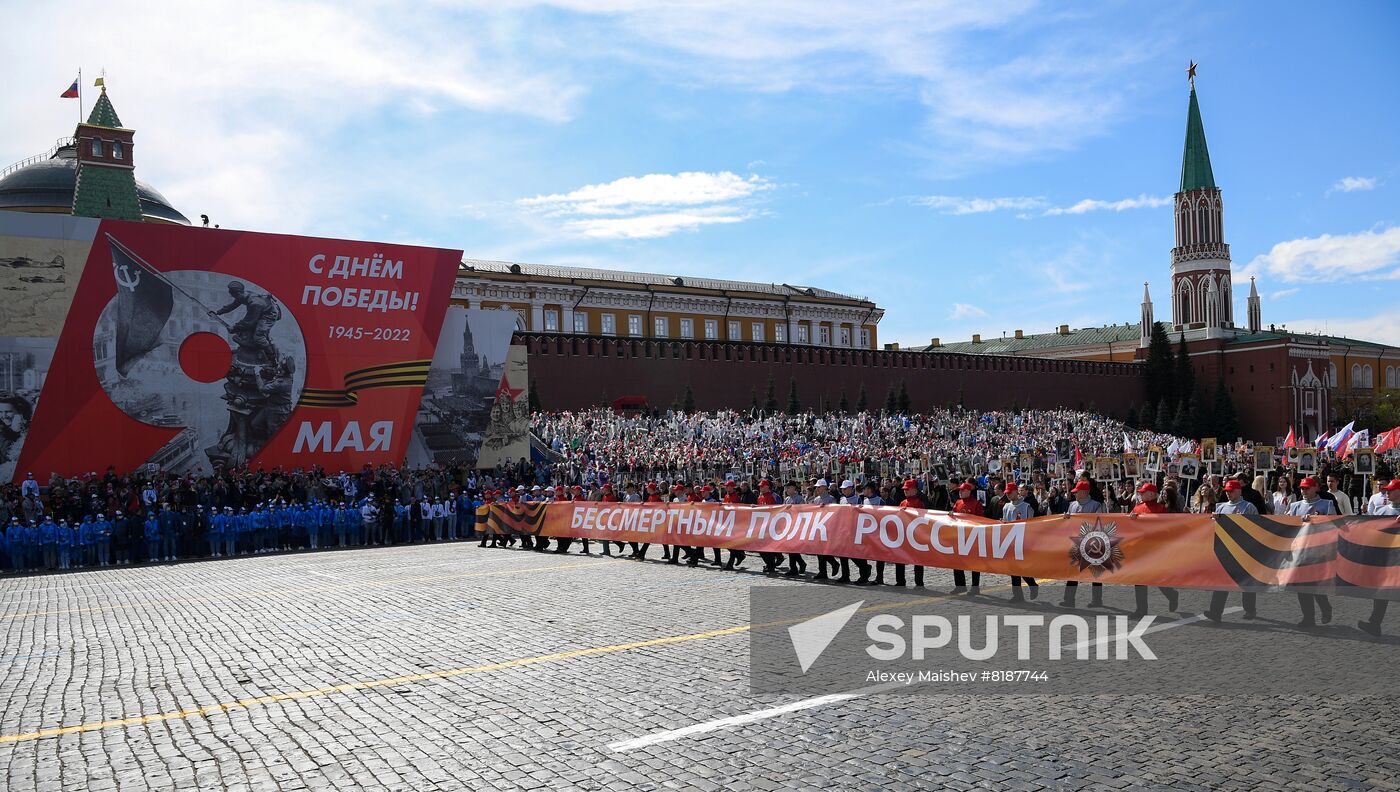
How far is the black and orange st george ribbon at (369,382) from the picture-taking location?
32.9m

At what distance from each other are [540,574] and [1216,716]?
471 inches

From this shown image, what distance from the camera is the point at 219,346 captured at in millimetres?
31203

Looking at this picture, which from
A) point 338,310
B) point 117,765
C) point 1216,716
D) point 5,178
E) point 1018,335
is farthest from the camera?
point 1018,335

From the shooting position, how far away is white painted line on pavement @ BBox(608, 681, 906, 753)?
6.76m

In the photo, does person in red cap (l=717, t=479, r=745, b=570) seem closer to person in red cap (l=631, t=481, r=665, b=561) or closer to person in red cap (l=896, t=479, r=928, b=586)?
person in red cap (l=631, t=481, r=665, b=561)

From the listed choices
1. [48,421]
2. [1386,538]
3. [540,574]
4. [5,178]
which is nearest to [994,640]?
[1386,538]

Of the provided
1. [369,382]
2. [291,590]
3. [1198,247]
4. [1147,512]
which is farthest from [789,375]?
[1198,247]

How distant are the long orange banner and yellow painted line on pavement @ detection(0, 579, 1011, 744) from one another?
2.83 meters

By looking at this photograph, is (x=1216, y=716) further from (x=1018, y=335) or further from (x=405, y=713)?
(x=1018, y=335)

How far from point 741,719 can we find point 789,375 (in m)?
57.0

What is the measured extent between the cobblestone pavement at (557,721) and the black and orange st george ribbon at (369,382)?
21.3 m

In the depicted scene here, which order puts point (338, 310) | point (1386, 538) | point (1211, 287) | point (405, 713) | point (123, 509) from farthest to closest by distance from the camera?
1. point (1211, 287)
2. point (338, 310)
3. point (123, 509)
4. point (1386, 538)
5. point (405, 713)

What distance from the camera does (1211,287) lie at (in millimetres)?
108188

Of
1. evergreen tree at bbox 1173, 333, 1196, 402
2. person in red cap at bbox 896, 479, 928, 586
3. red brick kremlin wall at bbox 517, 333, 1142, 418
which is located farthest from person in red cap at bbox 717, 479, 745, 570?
evergreen tree at bbox 1173, 333, 1196, 402
